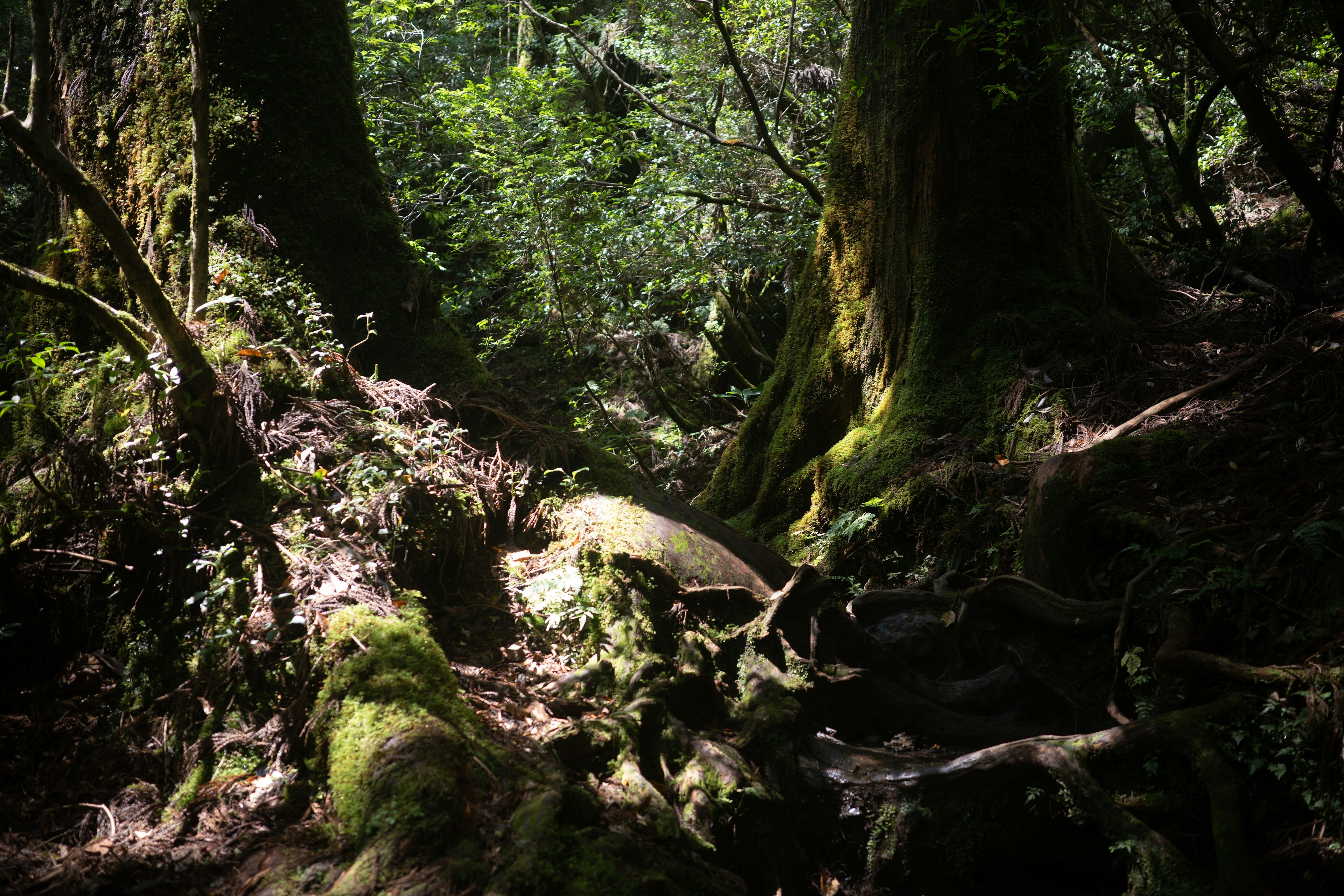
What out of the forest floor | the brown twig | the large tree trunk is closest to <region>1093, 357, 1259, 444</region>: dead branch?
the forest floor

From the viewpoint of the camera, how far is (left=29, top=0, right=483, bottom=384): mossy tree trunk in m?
4.61

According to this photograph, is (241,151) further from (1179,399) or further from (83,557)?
(1179,399)

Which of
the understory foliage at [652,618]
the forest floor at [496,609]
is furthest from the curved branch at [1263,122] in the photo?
the forest floor at [496,609]

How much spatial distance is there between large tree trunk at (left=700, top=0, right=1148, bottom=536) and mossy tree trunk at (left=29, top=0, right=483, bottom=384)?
Result: 3102 millimetres

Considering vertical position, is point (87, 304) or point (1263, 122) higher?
point (1263, 122)

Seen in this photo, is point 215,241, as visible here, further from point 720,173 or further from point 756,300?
point 756,300

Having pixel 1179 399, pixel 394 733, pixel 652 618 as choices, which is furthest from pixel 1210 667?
pixel 394 733

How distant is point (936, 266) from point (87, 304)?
5.58 metres

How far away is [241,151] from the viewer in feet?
15.6

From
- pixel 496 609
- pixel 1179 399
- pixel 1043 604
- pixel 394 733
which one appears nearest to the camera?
pixel 394 733

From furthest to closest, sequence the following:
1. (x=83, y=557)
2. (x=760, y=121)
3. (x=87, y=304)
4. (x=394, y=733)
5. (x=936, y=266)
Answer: (x=760, y=121)
(x=936, y=266)
(x=83, y=557)
(x=87, y=304)
(x=394, y=733)

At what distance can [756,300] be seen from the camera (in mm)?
11844

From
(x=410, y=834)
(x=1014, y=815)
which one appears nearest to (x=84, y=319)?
(x=410, y=834)

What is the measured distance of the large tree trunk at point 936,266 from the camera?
5758mm
